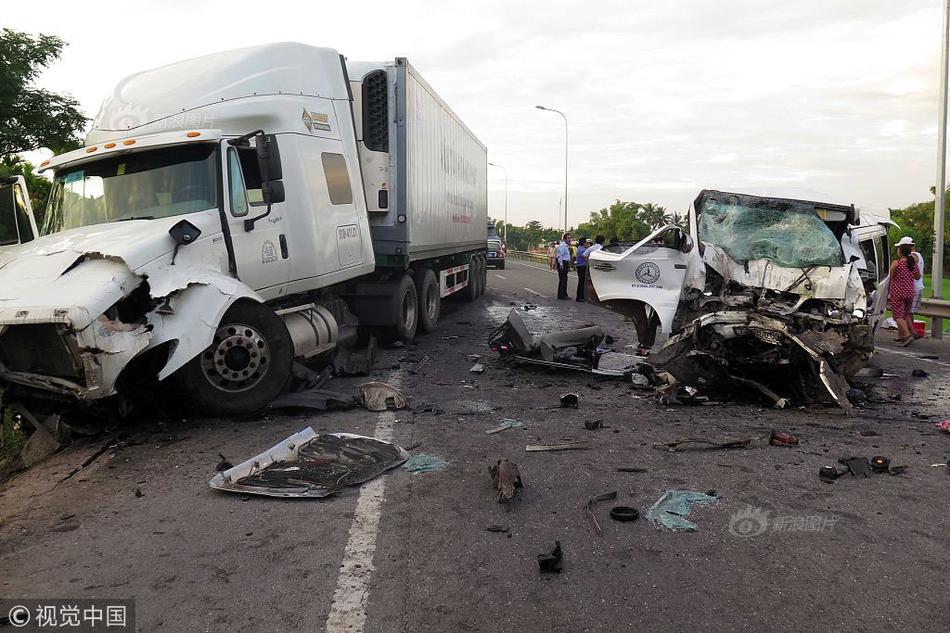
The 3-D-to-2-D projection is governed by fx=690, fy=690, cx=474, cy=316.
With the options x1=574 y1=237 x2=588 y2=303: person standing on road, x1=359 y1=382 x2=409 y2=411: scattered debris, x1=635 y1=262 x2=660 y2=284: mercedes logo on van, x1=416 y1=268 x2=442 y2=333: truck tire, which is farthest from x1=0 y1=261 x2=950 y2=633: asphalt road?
x1=574 y1=237 x2=588 y2=303: person standing on road

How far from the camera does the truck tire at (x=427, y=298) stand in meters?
11.2

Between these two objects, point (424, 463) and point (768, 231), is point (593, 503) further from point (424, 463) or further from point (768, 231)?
point (768, 231)

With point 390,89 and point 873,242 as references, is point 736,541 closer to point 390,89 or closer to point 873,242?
point 873,242

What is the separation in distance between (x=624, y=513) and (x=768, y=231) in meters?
4.62

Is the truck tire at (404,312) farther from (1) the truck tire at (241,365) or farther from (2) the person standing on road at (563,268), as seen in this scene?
(2) the person standing on road at (563,268)

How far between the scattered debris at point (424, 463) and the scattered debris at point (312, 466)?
7cm

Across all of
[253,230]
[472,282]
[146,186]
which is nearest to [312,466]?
[253,230]

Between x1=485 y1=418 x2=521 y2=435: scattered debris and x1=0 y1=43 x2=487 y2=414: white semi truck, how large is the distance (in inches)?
79.0

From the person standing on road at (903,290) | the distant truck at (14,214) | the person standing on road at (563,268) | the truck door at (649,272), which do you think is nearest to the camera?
the distant truck at (14,214)

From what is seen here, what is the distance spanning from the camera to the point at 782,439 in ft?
17.4

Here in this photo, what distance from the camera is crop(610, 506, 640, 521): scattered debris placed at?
3811 mm

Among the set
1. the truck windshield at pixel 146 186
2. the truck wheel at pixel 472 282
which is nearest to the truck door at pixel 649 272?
the truck windshield at pixel 146 186

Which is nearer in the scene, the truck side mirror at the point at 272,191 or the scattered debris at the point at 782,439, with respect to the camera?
the scattered debris at the point at 782,439

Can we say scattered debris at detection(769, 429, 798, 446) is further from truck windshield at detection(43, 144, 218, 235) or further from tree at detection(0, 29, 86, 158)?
tree at detection(0, 29, 86, 158)
